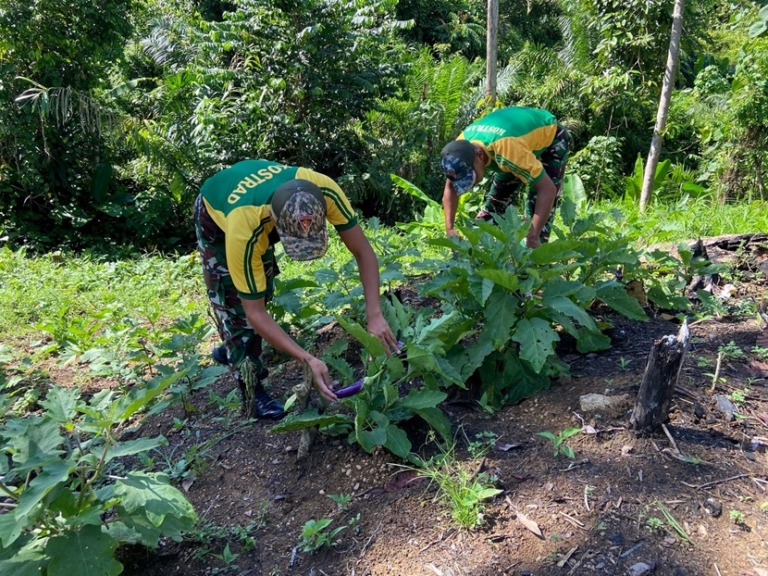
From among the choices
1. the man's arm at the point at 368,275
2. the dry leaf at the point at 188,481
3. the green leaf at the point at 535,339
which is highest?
the man's arm at the point at 368,275

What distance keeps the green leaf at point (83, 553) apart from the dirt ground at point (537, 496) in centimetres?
42

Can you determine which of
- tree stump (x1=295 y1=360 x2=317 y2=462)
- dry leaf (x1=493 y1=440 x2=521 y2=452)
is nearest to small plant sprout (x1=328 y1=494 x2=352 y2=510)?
tree stump (x1=295 y1=360 x2=317 y2=462)

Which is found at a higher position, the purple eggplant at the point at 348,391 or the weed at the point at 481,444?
the purple eggplant at the point at 348,391

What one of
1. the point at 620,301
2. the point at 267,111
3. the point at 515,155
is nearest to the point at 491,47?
the point at 267,111

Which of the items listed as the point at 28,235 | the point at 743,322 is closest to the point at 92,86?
the point at 28,235

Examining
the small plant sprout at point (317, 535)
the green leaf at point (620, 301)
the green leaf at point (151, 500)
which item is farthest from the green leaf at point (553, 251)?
the green leaf at point (151, 500)

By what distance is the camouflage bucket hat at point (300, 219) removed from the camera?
2.21 m

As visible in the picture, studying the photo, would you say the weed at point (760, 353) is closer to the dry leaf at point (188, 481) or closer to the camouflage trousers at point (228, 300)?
the camouflage trousers at point (228, 300)

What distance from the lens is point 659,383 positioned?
7.42ft

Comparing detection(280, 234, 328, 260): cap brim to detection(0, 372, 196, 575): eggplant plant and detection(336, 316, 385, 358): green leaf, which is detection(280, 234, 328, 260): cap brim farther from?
detection(0, 372, 196, 575): eggplant plant

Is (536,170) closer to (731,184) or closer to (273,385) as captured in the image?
(273,385)

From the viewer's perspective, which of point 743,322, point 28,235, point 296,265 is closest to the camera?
point 743,322

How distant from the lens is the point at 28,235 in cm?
846

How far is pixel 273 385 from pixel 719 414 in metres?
2.26
